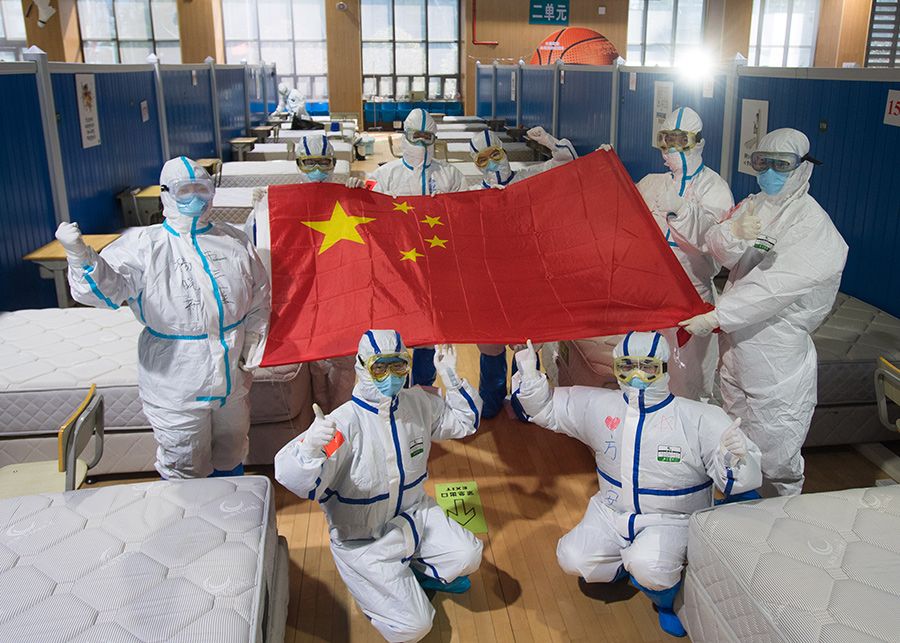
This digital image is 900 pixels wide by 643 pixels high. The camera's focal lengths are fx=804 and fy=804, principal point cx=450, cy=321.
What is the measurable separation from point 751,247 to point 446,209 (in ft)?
4.64

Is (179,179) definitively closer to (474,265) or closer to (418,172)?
(474,265)

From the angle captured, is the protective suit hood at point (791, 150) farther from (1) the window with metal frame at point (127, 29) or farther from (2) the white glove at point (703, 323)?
(1) the window with metal frame at point (127, 29)

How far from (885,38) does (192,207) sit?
13.8m

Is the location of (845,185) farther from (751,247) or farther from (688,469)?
(688,469)

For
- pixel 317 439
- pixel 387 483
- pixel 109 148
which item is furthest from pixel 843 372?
pixel 109 148

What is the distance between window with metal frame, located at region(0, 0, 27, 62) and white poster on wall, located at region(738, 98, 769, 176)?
57.9 ft

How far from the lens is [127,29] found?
18891 millimetres

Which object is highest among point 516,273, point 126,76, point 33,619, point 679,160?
point 126,76

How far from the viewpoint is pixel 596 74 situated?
8.01 meters

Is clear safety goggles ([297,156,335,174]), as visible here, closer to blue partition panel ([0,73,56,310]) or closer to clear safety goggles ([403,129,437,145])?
clear safety goggles ([403,129,437,145])

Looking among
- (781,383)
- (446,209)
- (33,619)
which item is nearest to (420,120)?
(446,209)

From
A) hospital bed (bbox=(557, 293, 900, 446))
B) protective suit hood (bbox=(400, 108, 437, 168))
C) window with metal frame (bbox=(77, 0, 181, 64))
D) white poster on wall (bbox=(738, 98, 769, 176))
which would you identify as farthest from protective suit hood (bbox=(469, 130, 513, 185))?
window with metal frame (bbox=(77, 0, 181, 64))

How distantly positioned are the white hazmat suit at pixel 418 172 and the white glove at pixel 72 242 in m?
2.30

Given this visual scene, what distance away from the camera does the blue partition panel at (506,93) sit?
1234 centimetres
